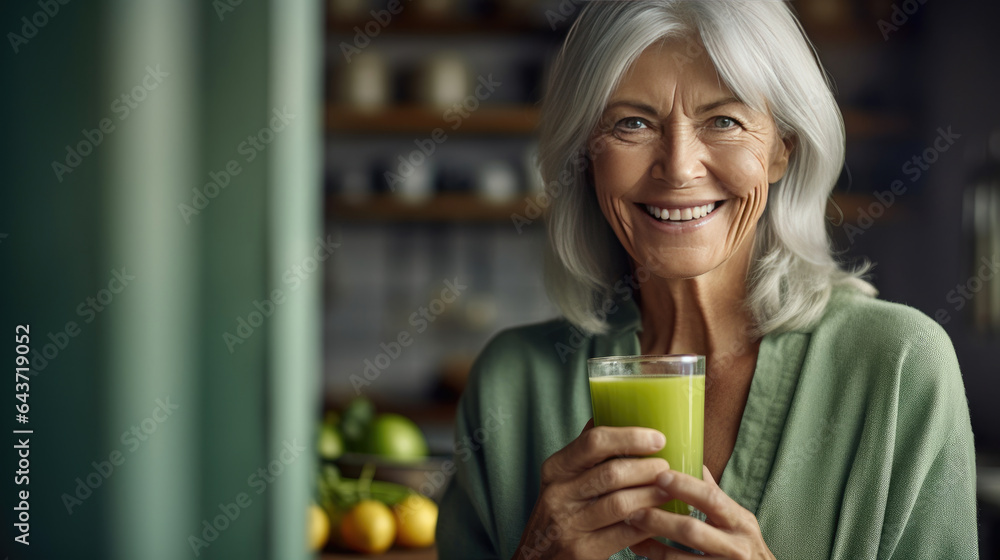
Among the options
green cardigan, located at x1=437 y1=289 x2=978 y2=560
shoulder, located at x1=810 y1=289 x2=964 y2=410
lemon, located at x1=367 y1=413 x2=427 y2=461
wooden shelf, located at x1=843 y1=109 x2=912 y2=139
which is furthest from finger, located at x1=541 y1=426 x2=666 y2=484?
wooden shelf, located at x1=843 y1=109 x2=912 y2=139

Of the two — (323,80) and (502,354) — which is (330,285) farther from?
(502,354)

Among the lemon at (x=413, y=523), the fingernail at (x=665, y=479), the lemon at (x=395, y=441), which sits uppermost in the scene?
the fingernail at (x=665, y=479)

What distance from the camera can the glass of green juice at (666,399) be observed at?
988 millimetres

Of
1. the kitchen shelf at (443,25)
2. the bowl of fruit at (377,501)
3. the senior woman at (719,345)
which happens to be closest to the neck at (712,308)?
the senior woman at (719,345)

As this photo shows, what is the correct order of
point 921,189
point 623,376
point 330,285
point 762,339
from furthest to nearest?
point 330,285
point 921,189
point 762,339
point 623,376

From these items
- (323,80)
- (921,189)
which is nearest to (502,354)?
(323,80)

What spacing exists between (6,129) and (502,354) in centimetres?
91

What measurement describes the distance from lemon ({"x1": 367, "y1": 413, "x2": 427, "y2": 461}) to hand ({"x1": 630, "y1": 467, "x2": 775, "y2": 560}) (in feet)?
3.20

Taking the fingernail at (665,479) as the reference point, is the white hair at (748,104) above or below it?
above

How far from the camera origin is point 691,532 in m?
0.93

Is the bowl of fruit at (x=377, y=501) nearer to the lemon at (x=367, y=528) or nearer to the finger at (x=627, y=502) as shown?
the lemon at (x=367, y=528)

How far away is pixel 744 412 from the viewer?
1.18 m

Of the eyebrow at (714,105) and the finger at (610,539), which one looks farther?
the eyebrow at (714,105)

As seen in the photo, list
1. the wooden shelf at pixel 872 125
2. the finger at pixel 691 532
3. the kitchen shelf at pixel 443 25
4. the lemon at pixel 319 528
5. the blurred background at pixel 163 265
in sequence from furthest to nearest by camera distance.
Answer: the kitchen shelf at pixel 443 25
the wooden shelf at pixel 872 125
the lemon at pixel 319 528
the finger at pixel 691 532
the blurred background at pixel 163 265
